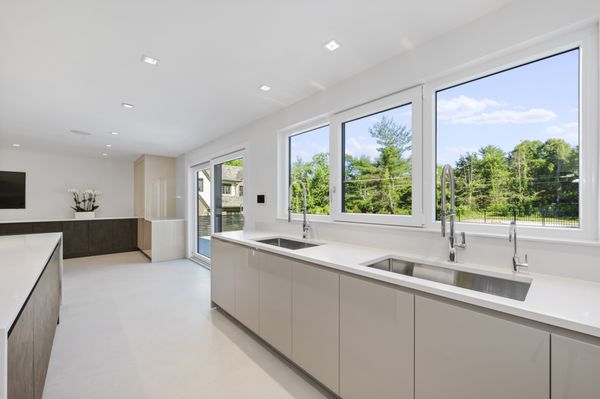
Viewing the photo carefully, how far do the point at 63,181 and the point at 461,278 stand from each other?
767 cm

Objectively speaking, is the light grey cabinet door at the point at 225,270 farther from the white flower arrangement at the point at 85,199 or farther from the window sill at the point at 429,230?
the white flower arrangement at the point at 85,199

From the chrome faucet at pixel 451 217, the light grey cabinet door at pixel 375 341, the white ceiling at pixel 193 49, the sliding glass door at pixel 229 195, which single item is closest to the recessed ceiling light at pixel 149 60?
the white ceiling at pixel 193 49

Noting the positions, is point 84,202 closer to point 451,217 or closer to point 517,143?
point 451,217

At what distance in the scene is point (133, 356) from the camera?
209 centimetres

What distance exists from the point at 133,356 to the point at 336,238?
1.90 meters

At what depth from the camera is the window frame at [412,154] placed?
1.90 metres

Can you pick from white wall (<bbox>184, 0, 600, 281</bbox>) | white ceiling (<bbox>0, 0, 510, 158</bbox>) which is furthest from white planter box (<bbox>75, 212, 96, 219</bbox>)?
white wall (<bbox>184, 0, 600, 281</bbox>)

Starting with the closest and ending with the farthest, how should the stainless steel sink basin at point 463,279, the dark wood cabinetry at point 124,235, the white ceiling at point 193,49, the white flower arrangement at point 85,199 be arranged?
the stainless steel sink basin at point 463,279 → the white ceiling at point 193,49 → the white flower arrangement at point 85,199 → the dark wood cabinetry at point 124,235

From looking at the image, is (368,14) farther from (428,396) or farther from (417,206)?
(428,396)

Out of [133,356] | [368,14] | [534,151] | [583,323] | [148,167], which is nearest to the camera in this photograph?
[583,323]

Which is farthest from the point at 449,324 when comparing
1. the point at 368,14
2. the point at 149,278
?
the point at 149,278

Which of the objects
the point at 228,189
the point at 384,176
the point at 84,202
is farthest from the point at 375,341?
the point at 84,202

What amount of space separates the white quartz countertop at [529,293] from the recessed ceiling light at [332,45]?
148 cm

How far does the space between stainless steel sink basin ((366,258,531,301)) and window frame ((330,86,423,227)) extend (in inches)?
Answer: 12.6
